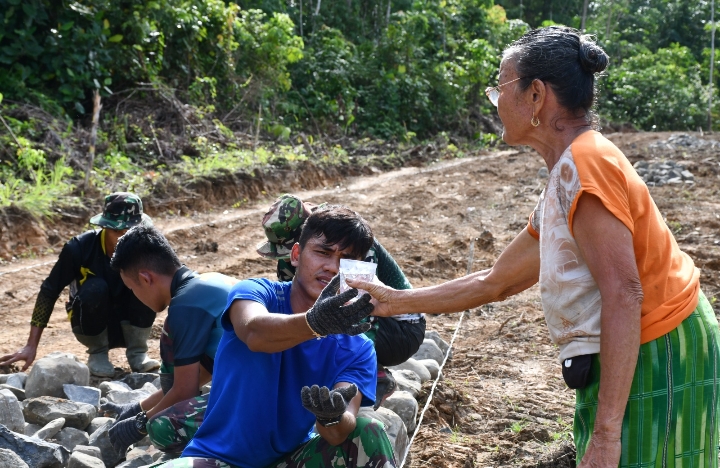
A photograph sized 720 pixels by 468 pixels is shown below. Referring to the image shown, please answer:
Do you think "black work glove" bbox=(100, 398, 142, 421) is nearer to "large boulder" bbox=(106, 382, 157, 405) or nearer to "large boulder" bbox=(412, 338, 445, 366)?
"large boulder" bbox=(106, 382, 157, 405)

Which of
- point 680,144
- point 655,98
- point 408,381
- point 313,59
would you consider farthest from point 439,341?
point 655,98

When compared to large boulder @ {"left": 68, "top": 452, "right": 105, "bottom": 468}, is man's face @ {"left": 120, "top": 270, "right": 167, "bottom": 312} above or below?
above

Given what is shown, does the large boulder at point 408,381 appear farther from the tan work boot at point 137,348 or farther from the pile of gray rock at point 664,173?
the pile of gray rock at point 664,173

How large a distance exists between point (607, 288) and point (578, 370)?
0.79 ft

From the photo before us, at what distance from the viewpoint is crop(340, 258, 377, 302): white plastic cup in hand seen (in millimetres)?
2243

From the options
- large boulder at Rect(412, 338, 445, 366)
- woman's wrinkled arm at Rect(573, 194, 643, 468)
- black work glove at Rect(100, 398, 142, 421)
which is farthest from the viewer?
large boulder at Rect(412, 338, 445, 366)

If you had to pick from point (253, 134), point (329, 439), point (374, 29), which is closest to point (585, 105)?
point (329, 439)

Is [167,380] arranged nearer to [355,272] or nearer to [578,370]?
[355,272]

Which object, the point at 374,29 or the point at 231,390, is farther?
the point at 374,29

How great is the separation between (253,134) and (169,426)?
10.7 m

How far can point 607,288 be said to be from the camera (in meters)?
1.82

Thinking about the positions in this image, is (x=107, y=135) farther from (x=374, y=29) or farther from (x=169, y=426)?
(x=374, y=29)

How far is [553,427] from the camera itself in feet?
13.5

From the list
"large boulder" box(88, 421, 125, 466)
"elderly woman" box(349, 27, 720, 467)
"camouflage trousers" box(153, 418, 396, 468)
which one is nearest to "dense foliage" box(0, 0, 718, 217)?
"large boulder" box(88, 421, 125, 466)
